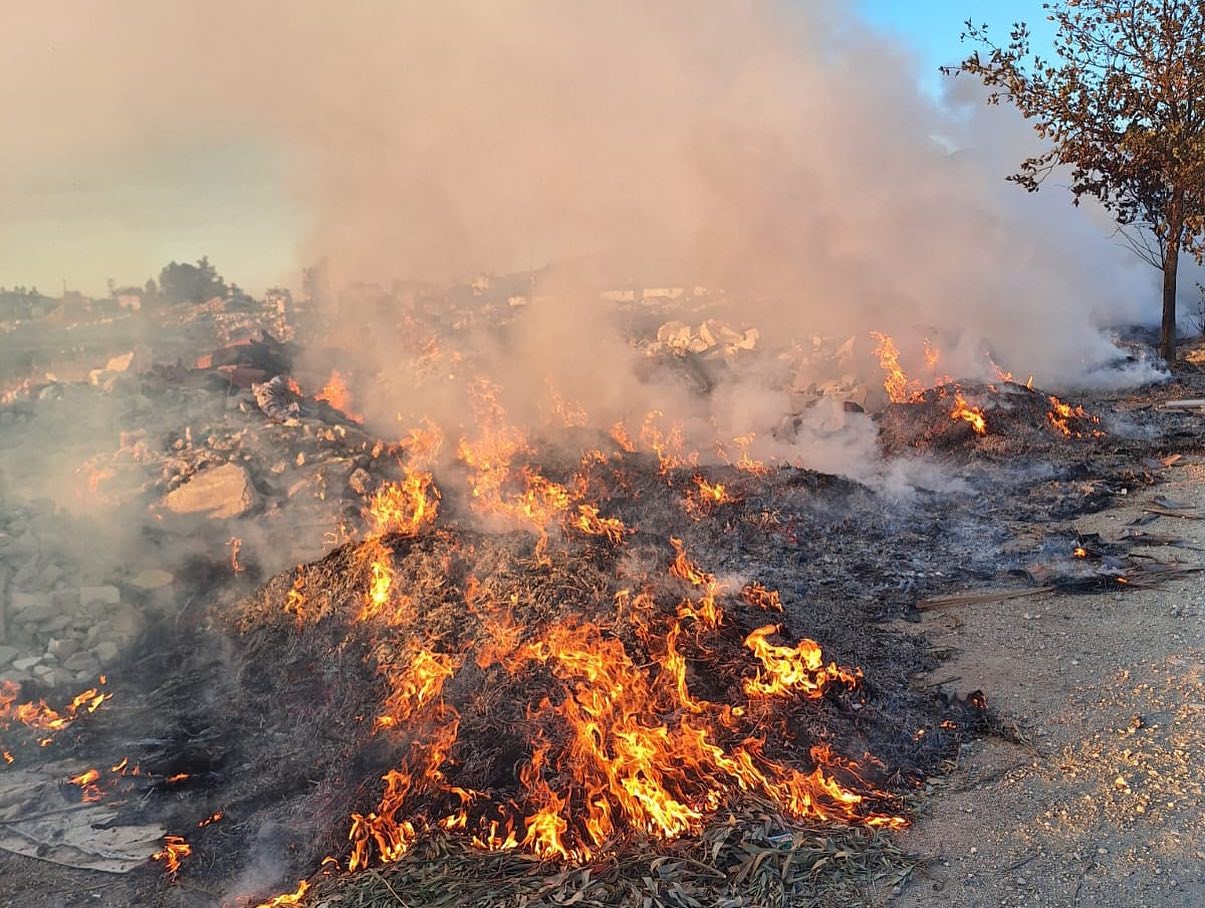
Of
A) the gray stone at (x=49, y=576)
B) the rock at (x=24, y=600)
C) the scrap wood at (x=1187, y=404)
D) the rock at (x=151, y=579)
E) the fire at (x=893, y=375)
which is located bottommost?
the rock at (x=151, y=579)

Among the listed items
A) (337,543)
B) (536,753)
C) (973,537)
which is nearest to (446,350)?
(337,543)

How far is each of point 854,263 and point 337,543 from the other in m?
13.3

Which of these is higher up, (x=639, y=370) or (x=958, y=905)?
(x=639, y=370)

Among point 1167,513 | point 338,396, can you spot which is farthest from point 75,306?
point 1167,513

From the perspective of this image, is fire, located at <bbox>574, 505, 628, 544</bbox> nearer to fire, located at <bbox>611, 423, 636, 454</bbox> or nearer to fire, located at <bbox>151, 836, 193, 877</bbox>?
fire, located at <bbox>151, 836, 193, 877</bbox>

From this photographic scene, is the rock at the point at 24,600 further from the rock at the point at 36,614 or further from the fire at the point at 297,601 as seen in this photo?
the fire at the point at 297,601

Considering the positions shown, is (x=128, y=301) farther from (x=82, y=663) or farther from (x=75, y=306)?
(x=82, y=663)

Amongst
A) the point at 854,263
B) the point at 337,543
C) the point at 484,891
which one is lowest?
the point at 484,891

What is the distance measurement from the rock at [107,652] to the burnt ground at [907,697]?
0.82ft

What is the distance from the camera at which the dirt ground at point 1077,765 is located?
3627mm

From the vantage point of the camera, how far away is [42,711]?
621 cm

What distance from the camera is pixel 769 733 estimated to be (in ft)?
15.7

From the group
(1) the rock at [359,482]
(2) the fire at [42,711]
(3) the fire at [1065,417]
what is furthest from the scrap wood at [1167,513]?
(2) the fire at [42,711]

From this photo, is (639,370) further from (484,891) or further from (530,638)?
(484,891)
